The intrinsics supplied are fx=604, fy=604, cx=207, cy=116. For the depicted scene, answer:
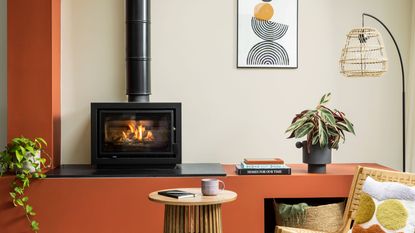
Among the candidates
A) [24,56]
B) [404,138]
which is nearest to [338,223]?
[404,138]

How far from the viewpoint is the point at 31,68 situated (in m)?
4.43

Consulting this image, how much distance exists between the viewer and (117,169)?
4.47 m

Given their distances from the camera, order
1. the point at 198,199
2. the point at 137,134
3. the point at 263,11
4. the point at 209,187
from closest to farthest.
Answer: the point at 198,199 < the point at 209,187 < the point at 137,134 < the point at 263,11

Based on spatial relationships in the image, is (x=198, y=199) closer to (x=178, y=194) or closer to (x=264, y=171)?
(x=178, y=194)

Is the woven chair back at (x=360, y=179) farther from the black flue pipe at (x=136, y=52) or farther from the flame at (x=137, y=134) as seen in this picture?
the black flue pipe at (x=136, y=52)

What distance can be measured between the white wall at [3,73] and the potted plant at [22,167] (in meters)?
0.52

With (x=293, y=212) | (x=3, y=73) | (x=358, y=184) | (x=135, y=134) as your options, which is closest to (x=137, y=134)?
(x=135, y=134)

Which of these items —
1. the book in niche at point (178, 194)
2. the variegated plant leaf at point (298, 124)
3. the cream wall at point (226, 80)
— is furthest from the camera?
the cream wall at point (226, 80)

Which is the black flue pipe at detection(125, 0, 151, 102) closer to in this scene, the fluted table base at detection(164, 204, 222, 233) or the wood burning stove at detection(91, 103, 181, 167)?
the wood burning stove at detection(91, 103, 181, 167)

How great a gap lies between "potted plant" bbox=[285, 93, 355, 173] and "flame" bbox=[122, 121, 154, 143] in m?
1.03

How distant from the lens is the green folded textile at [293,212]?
423cm

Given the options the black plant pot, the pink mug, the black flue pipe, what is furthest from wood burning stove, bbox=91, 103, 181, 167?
the pink mug

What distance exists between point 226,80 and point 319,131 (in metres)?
0.97

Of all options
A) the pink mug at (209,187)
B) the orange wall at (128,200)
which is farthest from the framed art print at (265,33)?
the pink mug at (209,187)
